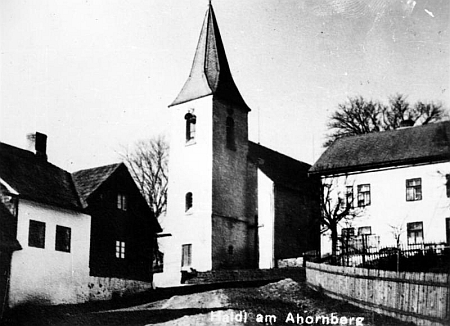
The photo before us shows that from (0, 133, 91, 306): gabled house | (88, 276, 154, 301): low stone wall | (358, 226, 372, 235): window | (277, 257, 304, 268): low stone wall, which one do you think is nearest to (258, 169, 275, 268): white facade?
(277, 257, 304, 268): low stone wall

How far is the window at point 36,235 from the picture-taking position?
5.73 m

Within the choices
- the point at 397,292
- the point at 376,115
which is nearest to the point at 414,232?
→ the point at 376,115

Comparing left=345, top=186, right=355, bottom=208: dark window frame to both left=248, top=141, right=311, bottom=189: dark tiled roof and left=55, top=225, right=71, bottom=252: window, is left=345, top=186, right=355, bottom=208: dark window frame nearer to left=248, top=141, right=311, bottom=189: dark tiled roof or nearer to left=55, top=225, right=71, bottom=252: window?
left=248, top=141, right=311, bottom=189: dark tiled roof

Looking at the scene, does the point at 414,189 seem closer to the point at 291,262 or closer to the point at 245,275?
the point at 245,275

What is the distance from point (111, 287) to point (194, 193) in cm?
372

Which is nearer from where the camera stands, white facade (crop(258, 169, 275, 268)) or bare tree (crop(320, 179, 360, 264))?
bare tree (crop(320, 179, 360, 264))

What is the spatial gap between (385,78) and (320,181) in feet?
9.59

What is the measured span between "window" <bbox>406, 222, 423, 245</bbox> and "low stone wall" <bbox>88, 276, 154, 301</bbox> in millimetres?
2642

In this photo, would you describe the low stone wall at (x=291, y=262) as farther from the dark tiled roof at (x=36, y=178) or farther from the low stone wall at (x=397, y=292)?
the dark tiled roof at (x=36, y=178)

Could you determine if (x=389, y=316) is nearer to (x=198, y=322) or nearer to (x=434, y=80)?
(x=198, y=322)

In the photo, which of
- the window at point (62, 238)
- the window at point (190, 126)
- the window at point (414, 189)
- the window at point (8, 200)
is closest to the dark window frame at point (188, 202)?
the window at point (190, 126)

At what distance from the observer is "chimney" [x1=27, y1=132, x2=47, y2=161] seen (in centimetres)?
597

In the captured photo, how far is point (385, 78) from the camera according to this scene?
5957 mm

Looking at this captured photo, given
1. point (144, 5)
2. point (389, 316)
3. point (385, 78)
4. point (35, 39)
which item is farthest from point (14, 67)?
point (389, 316)
